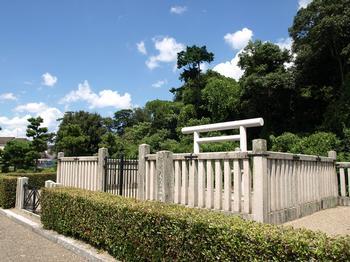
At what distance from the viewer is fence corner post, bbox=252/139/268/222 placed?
5.74 m

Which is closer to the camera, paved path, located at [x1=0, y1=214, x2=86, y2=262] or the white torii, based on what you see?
paved path, located at [x1=0, y1=214, x2=86, y2=262]

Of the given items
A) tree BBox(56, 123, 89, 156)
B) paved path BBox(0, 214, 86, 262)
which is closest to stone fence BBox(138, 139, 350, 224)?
paved path BBox(0, 214, 86, 262)

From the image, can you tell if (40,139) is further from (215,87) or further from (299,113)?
(299,113)

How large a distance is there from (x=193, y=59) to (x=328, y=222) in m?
23.4

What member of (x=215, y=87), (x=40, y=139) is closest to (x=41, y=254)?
(x=215, y=87)

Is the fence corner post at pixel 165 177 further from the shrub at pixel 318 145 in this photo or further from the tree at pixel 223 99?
the tree at pixel 223 99

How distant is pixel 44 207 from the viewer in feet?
25.5

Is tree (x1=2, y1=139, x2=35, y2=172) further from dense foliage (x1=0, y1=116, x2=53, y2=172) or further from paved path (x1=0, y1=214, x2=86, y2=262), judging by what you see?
paved path (x1=0, y1=214, x2=86, y2=262)

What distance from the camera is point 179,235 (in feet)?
13.5

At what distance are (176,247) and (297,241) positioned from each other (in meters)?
1.64

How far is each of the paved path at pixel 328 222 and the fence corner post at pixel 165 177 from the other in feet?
8.19

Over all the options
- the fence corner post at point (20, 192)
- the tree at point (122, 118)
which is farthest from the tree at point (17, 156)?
the tree at point (122, 118)

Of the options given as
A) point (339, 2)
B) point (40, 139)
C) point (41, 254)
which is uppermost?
point (339, 2)

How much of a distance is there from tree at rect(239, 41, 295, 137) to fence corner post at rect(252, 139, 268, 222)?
13598 millimetres
